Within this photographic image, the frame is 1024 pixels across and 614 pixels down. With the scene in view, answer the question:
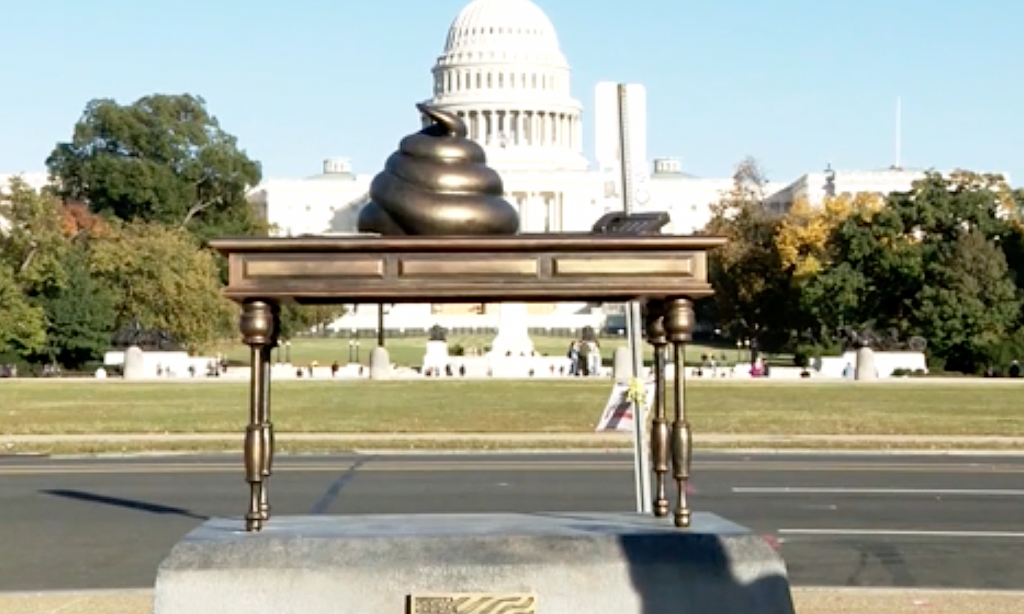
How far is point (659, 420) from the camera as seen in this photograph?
9.38 m

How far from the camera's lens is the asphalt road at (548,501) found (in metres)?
12.9

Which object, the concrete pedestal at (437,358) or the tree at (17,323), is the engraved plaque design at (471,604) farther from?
the concrete pedestal at (437,358)

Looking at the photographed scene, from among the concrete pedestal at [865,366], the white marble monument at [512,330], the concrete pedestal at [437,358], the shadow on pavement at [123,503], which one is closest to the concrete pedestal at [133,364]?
the concrete pedestal at [437,358]

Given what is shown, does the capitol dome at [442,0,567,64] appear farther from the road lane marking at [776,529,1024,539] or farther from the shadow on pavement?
the road lane marking at [776,529,1024,539]

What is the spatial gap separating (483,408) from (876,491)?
18172 mm

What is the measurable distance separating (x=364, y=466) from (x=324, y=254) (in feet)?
44.9

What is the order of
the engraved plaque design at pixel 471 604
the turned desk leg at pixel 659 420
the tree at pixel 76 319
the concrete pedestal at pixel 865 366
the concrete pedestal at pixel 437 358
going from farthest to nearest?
the concrete pedestal at pixel 437 358
the tree at pixel 76 319
the concrete pedestal at pixel 865 366
the turned desk leg at pixel 659 420
the engraved plaque design at pixel 471 604

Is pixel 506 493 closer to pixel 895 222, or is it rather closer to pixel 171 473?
pixel 171 473

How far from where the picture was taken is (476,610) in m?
8.00

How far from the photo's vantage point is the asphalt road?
12.9 m

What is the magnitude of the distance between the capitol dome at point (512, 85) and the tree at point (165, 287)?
81.0 m

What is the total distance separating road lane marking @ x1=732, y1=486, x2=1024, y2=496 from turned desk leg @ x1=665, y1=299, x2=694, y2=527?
380 inches

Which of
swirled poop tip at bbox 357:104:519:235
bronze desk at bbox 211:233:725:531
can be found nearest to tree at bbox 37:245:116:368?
swirled poop tip at bbox 357:104:519:235

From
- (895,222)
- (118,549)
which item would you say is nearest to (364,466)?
(118,549)
